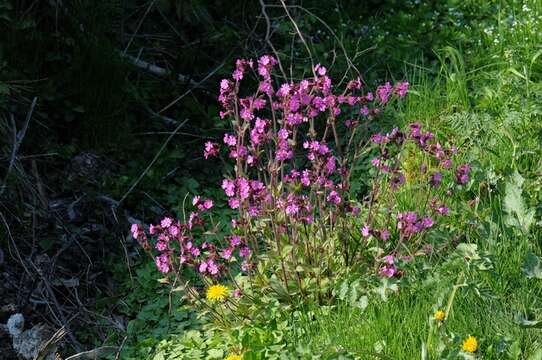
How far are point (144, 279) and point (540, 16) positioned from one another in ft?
10.1

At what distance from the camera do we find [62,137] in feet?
15.3

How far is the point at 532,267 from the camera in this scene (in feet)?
10.1

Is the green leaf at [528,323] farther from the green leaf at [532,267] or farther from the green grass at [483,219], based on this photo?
the green leaf at [532,267]

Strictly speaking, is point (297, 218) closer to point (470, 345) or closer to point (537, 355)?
point (470, 345)

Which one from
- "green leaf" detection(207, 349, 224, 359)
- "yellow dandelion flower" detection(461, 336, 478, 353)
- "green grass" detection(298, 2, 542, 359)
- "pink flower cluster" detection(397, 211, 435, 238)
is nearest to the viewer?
"yellow dandelion flower" detection(461, 336, 478, 353)

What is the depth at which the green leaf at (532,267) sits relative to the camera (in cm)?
307

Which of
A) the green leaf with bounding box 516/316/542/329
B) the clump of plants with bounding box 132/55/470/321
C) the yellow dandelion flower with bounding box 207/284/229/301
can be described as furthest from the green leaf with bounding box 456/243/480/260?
the yellow dandelion flower with bounding box 207/284/229/301

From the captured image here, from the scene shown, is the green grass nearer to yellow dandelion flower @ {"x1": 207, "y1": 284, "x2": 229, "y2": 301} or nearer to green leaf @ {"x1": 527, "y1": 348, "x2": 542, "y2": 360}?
green leaf @ {"x1": 527, "y1": 348, "x2": 542, "y2": 360}

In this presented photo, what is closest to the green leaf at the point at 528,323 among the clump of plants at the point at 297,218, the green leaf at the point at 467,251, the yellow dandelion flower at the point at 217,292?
the green leaf at the point at 467,251

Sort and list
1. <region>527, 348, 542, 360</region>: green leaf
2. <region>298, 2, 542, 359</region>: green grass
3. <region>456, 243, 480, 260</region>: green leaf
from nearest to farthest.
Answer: <region>527, 348, 542, 360</region>: green leaf, <region>298, 2, 542, 359</region>: green grass, <region>456, 243, 480, 260</region>: green leaf

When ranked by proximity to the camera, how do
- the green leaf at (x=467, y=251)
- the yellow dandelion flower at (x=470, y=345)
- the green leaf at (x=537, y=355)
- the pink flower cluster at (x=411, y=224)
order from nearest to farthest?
the yellow dandelion flower at (x=470, y=345) → the green leaf at (x=537, y=355) → the green leaf at (x=467, y=251) → the pink flower cluster at (x=411, y=224)

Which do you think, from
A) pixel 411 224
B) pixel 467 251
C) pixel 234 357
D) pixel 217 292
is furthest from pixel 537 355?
pixel 217 292

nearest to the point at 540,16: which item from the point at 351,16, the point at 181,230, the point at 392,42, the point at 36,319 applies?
the point at 392,42

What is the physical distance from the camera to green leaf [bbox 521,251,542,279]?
3.07 metres
